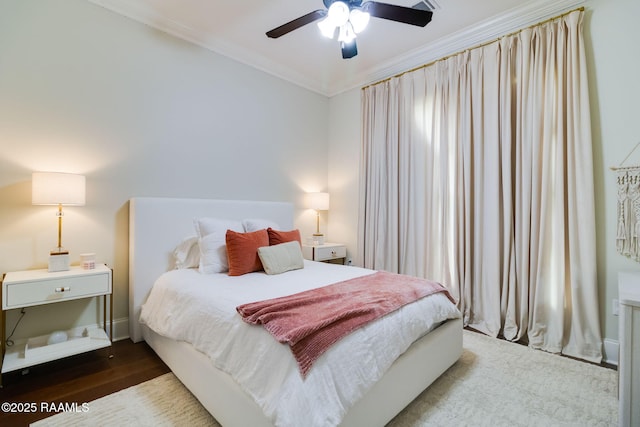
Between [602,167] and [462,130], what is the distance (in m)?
1.10

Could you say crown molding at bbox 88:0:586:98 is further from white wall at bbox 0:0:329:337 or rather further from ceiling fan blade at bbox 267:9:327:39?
ceiling fan blade at bbox 267:9:327:39

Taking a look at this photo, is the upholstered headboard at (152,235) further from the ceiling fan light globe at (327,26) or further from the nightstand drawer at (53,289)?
the ceiling fan light globe at (327,26)

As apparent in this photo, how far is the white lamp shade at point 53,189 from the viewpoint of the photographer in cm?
204

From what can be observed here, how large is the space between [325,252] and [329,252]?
0.08 metres

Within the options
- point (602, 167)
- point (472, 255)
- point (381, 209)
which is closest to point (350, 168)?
point (381, 209)

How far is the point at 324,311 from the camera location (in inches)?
60.1

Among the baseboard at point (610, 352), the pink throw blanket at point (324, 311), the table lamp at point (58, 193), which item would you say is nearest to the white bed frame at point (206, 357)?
the pink throw blanket at point (324, 311)

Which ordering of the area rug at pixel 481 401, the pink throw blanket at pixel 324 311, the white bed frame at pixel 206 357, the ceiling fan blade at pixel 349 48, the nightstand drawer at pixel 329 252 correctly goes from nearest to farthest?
1. the pink throw blanket at pixel 324 311
2. the white bed frame at pixel 206 357
3. the area rug at pixel 481 401
4. the ceiling fan blade at pixel 349 48
5. the nightstand drawer at pixel 329 252

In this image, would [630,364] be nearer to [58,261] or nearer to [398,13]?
[398,13]

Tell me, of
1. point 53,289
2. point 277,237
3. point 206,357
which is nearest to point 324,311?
point 206,357

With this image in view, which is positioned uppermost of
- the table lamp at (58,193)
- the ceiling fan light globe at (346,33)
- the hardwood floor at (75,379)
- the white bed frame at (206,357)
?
the ceiling fan light globe at (346,33)

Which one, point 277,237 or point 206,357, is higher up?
point 277,237

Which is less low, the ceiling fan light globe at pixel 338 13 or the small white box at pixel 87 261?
the ceiling fan light globe at pixel 338 13

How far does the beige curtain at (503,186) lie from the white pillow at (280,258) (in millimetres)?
1412
